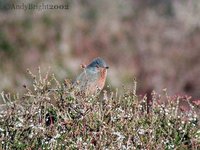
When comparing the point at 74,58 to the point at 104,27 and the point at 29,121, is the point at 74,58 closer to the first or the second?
the point at 104,27

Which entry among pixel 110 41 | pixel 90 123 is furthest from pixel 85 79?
pixel 110 41

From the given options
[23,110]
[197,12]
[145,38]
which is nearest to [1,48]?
[145,38]

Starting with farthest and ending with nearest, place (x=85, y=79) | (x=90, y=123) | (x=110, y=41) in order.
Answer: (x=110, y=41) < (x=85, y=79) < (x=90, y=123)

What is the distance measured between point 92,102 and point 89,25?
13.0 metres

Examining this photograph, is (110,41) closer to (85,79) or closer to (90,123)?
(85,79)

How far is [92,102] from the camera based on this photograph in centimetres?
584

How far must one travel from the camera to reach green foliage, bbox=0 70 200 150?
17.8ft

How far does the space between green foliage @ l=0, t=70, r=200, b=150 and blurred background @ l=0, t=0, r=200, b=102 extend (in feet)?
30.1

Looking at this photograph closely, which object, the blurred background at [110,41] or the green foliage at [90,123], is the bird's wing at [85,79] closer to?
the green foliage at [90,123]

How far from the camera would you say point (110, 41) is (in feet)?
59.5

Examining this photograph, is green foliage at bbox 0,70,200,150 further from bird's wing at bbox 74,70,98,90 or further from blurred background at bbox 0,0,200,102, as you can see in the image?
blurred background at bbox 0,0,200,102

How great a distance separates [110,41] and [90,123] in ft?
41.3

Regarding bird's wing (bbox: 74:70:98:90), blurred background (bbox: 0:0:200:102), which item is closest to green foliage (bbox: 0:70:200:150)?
bird's wing (bbox: 74:70:98:90)

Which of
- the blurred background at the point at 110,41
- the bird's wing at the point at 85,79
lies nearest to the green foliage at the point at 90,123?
the bird's wing at the point at 85,79
